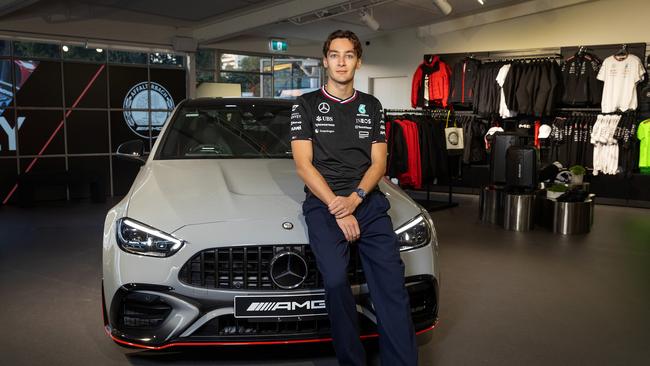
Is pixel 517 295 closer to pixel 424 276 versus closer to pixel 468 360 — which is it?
pixel 468 360

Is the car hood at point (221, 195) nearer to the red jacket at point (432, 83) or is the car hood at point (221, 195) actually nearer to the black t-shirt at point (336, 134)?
the black t-shirt at point (336, 134)

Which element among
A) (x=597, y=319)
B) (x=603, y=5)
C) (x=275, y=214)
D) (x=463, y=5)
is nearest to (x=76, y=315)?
(x=275, y=214)

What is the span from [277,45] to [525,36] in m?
4.43

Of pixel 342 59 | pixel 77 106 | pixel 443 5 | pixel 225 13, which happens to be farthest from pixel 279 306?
pixel 225 13

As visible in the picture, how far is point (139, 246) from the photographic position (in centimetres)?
223

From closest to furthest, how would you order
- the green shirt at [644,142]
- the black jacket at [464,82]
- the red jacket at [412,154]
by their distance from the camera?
the red jacket at [412,154], the green shirt at [644,142], the black jacket at [464,82]

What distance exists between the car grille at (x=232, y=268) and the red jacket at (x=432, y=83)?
7868 mm

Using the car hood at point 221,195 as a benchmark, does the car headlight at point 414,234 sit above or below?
below

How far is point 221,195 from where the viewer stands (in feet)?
8.16

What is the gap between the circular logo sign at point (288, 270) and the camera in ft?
7.24

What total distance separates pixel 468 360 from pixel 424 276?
64 centimetres

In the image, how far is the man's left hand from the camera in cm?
221

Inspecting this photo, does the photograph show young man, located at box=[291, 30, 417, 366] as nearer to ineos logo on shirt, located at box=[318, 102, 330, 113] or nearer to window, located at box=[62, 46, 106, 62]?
ineos logo on shirt, located at box=[318, 102, 330, 113]

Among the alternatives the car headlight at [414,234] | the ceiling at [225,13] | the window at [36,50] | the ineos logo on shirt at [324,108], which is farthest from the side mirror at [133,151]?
the window at [36,50]
